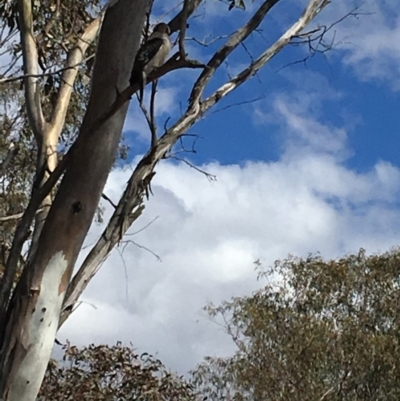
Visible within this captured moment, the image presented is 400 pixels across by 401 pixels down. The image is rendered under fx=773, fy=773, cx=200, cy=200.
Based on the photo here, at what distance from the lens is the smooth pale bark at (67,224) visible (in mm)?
1939

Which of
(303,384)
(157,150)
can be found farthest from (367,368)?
(157,150)

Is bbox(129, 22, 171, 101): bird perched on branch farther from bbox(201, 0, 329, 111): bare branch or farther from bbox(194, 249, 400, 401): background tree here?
bbox(194, 249, 400, 401): background tree

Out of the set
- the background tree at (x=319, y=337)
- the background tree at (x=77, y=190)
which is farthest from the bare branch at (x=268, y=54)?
the background tree at (x=319, y=337)

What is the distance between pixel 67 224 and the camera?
6.72 ft

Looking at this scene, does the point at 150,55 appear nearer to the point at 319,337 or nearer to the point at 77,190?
the point at 77,190

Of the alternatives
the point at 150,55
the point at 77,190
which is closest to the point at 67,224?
the point at 77,190

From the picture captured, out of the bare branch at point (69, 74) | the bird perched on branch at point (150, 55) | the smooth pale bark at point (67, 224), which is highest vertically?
the bare branch at point (69, 74)

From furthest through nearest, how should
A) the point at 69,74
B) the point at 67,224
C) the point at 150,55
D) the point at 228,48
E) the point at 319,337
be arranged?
the point at 319,337 < the point at 69,74 < the point at 228,48 < the point at 150,55 < the point at 67,224

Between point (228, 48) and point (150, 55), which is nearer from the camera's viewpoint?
point (150, 55)

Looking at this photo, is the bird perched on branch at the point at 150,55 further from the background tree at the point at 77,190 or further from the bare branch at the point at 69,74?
the bare branch at the point at 69,74

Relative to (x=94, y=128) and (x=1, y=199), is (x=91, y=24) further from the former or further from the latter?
(x=1, y=199)

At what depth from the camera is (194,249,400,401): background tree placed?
8.07 m

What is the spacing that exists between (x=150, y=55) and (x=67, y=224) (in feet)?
1.79

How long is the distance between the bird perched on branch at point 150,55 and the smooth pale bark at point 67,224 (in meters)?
0.04
